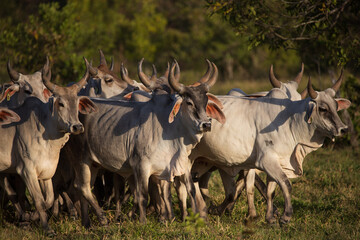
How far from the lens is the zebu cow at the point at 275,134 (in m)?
6.43

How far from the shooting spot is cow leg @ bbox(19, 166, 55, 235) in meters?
6.21

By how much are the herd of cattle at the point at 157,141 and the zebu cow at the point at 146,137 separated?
11 millimetres

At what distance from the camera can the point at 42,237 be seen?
239 inches

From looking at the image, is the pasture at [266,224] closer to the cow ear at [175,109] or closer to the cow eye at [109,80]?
the cow ear at [175,109]

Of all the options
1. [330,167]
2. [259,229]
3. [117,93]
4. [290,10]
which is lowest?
[330,167]

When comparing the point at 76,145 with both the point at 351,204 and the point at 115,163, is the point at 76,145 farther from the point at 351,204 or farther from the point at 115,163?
the point at 351,204

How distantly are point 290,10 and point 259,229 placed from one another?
394 centimetres

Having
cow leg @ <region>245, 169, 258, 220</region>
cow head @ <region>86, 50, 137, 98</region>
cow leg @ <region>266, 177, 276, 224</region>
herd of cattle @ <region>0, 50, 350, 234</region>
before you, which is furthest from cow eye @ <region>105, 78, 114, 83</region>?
cow leg @ <region>266, 177, 276, 224</region>

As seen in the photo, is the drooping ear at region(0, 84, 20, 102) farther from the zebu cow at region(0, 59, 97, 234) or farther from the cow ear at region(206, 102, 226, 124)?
the cow ear at region(206, 102, 226, 124)

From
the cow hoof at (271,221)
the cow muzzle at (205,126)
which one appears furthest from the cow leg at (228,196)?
the cow muzzle at (205,126)

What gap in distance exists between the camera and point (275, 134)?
21.5 feet

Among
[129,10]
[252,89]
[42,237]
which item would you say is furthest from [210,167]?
[129,10]

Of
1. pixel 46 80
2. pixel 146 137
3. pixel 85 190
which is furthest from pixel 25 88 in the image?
pixel 146 137

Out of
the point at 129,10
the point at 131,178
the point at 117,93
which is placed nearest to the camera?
the point at 131,178
